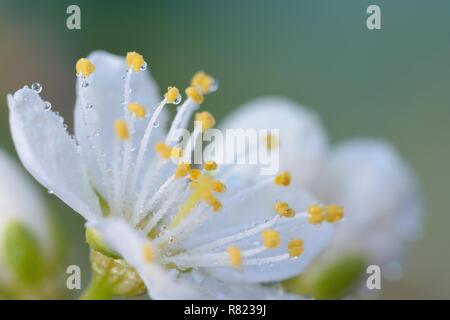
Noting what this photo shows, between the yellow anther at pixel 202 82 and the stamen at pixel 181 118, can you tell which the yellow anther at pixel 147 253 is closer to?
the stamen at pixel 181 118

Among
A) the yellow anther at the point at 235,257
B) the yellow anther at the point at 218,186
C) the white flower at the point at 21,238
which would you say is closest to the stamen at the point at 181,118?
the yellow anther at the point at 218,186

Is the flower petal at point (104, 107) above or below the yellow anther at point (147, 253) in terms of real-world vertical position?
above

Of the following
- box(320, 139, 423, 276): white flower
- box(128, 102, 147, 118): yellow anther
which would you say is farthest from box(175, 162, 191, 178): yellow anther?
box(320, 139, 423, 276): white flower

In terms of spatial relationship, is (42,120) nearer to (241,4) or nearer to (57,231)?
(57,231)

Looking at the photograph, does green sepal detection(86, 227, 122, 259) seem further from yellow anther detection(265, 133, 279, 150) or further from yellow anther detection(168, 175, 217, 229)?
yellow anther detection(265, 133, 279, 150)

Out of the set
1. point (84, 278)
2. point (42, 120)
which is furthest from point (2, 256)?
point (84, 278)

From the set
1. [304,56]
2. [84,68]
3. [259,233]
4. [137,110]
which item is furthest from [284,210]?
[304,56]
